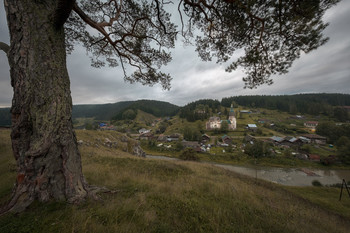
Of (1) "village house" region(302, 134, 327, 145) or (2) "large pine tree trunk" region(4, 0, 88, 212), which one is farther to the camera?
(1) "village house" region(302, 134, 327, 145)

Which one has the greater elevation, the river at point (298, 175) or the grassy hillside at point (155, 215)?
the grassy hillside at point (155, 215)

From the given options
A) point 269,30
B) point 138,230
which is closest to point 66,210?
point 138,230

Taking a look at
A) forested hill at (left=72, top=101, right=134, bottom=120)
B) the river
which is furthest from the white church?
forested hill at (left=72, top=101, right=134, bottom=120)

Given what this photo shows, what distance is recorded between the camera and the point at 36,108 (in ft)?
7.38

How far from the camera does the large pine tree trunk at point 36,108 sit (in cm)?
221

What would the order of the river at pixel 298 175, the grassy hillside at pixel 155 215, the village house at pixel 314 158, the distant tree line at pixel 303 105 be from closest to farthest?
the grassy hillside at pixel 155 215
the river at pixel 298 175
the village house at pixel 314 158
the distant tree line at pixel 303 105

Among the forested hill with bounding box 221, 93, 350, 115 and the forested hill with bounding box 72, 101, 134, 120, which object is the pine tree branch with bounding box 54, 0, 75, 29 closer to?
the forested hill with bounding box 221, 93, 350, 115

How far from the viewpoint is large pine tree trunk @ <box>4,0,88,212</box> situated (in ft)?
7.25

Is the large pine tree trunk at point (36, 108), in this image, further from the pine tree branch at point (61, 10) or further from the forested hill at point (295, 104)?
the forested hill at point (295, 104)

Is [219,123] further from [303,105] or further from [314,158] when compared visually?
[303,105]

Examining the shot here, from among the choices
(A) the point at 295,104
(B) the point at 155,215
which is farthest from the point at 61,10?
(A) the point at 295,104

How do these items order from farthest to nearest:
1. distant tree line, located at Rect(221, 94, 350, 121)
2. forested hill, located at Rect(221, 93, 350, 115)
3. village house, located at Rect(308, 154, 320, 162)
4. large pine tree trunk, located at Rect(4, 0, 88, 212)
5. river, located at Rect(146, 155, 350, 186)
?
1. forested hill, located at Rect(221, 93, 350, 115)
2. distant tree line, located at Rect(221, 94, 350, 121)
3. village house, located at Rect(308, 154, 320, 162)
4. river, located at Rect(146, 155, 350, 186)
5. large pine tree trunk, located at Rect(4, 0, 88, 212)

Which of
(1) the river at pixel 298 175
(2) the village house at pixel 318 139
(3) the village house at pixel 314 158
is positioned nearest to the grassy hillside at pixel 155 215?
(1) the river at pixel 298 175

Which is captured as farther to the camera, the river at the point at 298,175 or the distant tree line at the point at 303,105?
the distant tree line at the point at 303,105
